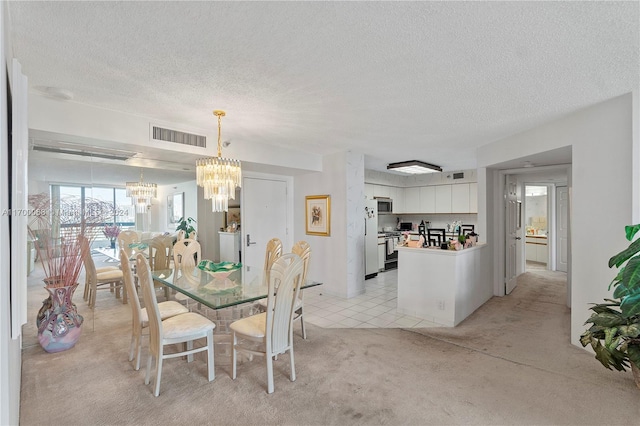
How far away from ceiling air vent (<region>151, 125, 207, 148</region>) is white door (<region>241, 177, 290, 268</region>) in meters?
1.52

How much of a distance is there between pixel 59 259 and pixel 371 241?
4955 millimetres

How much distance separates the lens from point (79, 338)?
317cm

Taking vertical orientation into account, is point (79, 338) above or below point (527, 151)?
below

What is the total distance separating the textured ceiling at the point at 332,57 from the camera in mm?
1591

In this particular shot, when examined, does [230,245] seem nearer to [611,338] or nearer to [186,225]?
[186,225]

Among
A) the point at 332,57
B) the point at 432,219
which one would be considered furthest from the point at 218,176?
the point at 432,219

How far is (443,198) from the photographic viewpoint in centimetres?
736

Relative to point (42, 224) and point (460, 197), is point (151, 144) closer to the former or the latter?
point (42, 224)

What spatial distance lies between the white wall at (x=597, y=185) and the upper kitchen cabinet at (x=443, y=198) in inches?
150

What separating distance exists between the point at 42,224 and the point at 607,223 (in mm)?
5159

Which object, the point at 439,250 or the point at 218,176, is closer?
the point at 218,176

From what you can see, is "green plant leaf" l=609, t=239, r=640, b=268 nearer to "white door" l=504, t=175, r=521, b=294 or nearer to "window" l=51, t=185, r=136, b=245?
"white door" l=504, t=175, r=521, b=294

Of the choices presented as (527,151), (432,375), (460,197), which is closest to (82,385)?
(432,375)

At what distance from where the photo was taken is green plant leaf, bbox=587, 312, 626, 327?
2.12 meters
